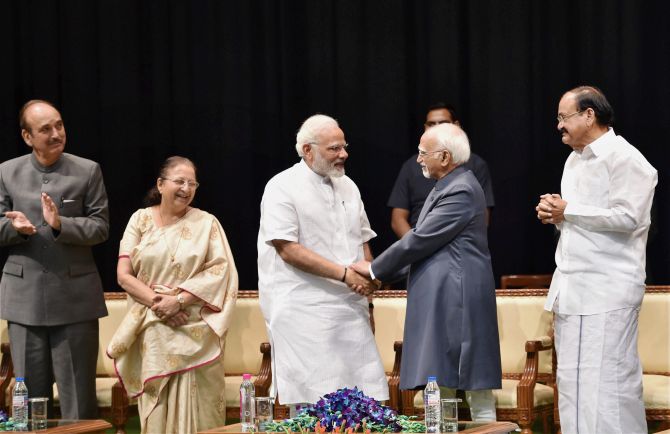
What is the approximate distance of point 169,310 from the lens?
5285mm

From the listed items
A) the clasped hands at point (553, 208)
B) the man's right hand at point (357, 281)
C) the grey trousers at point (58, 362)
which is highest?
the clasped hands at point (553, 208)

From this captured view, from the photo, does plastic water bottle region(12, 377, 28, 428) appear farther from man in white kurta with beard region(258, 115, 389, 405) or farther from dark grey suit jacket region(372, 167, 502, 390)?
dark grey suit jacket region(372, 167, 502, 390)

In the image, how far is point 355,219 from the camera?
489 cm

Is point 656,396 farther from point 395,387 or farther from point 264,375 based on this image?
point 264,375

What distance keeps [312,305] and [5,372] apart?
195 centimetres

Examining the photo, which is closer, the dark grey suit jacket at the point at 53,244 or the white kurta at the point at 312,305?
the white kurta at the point at 312,305

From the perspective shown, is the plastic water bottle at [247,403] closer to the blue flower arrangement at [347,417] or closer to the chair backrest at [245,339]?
the blue flower arrangement at [347,417]

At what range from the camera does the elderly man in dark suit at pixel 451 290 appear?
14.4 feet

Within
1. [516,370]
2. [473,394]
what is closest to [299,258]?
[473,394]

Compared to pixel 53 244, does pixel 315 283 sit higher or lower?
lower

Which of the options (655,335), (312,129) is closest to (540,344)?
(655,335)

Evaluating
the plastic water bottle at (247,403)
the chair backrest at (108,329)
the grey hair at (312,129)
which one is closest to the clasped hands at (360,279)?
the grey hair at (312,129)

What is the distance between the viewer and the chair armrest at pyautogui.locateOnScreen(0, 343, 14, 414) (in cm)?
576

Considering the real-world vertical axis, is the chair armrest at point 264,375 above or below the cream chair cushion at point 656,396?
above
